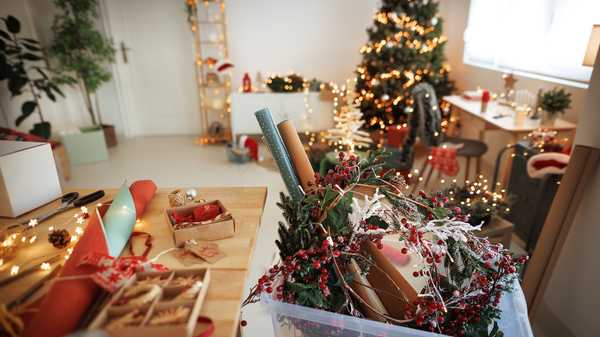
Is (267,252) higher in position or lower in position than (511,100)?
lower

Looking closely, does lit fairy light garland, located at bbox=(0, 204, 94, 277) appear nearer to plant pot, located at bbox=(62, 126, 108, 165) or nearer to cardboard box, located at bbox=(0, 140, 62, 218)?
cardboard box, located at bbox=(0, 140, 62, 218)

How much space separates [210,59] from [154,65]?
0.99 meters

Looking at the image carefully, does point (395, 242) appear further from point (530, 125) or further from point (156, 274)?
point (530, 125)

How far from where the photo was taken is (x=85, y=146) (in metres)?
3.96

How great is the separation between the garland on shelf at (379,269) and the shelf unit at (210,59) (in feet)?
12.0

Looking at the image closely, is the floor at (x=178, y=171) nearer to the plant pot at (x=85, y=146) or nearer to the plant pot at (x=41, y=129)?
the plant pot at (x=85, y=146)

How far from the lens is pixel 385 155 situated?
3.34 ft

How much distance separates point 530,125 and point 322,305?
8.14 ft

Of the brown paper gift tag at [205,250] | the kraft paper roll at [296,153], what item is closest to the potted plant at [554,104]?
the kraft paper roll at [296,153]

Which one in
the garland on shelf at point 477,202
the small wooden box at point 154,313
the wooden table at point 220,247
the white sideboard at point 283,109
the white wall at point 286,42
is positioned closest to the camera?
the small wooden box at point 154,313

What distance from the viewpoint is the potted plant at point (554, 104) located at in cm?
247

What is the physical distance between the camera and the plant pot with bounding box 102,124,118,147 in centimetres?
448

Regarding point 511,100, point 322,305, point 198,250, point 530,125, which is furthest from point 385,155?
point 511,100

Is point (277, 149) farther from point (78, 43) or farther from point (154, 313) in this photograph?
point (78, 43)
